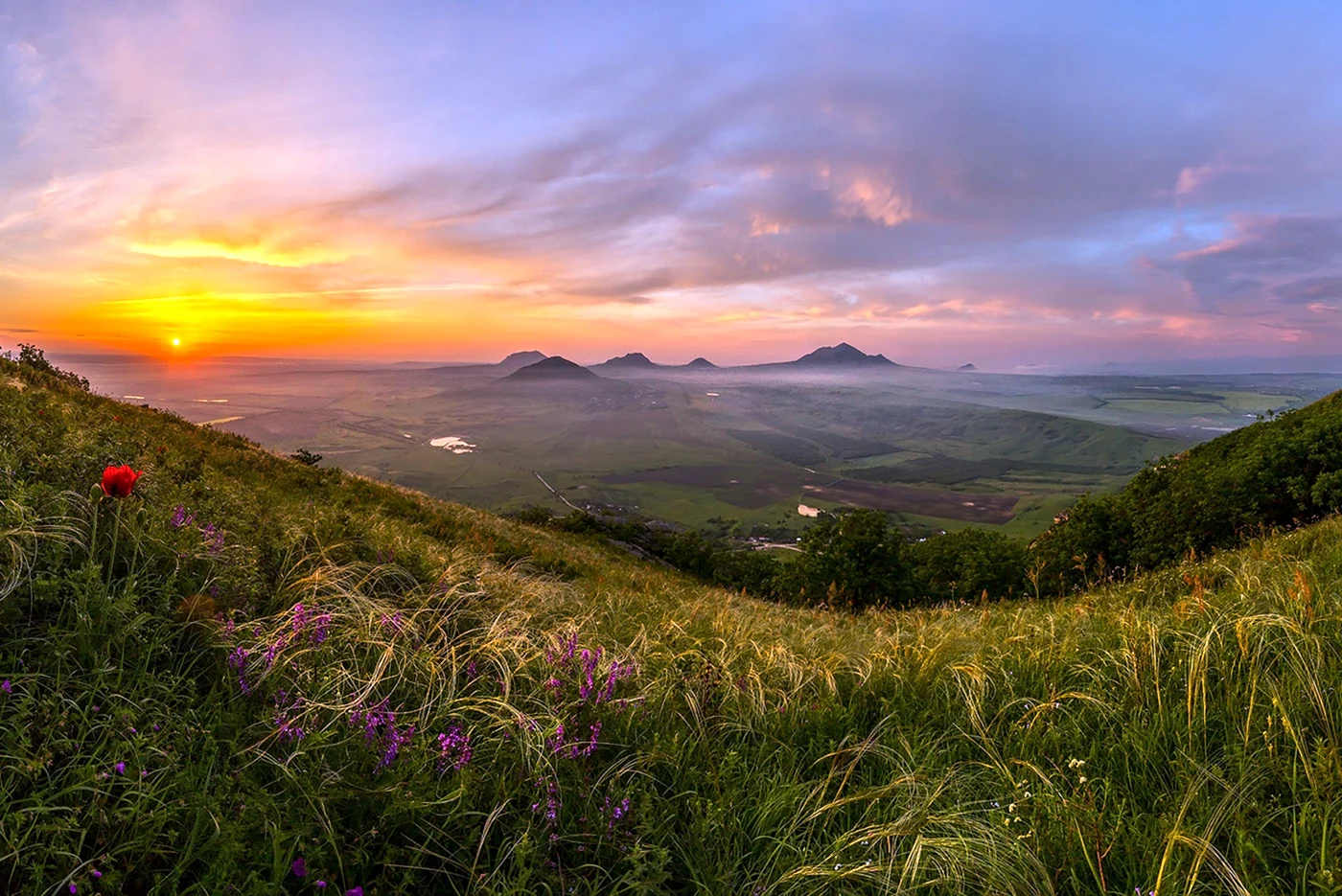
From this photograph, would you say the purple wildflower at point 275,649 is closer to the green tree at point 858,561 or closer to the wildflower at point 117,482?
the wildflower at point 117,482

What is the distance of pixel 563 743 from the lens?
3.10 m

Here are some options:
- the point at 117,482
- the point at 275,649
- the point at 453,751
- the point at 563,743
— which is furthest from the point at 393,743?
the point at 117,482

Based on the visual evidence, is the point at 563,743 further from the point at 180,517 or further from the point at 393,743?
the point at 180,517

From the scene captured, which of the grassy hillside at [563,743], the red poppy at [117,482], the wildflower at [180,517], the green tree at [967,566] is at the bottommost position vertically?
the green tree at [967,566]

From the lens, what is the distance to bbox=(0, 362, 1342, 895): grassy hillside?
7.36 feet

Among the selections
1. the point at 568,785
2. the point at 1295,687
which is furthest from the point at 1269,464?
the point at 568,785

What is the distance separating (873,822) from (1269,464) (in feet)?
64.5

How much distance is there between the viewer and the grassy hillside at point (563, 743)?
224cm

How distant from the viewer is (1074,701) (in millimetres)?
3898

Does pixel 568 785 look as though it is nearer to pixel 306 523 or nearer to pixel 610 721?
pixel 610 721

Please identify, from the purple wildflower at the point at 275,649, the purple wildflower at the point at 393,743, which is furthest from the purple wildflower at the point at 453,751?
the purple wildflower at the point at 275,649

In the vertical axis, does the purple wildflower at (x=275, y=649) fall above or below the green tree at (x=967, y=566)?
above

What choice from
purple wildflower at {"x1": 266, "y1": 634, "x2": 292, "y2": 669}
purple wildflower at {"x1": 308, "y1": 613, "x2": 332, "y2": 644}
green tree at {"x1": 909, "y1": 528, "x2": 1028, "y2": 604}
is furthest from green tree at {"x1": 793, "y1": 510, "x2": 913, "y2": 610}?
purple wildflower at {"x1": 266, "y1": 634, "x2": 292, "y2": 669}

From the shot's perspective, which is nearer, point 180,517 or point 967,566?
point 180,517
